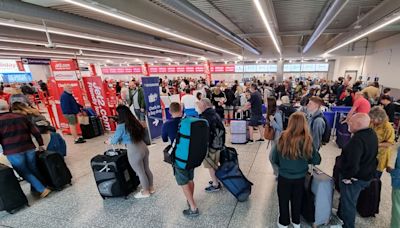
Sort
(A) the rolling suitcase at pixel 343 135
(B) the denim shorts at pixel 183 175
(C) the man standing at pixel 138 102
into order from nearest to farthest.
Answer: (B) the denim shorts at pixel 183 175 → (A) the rolling suitcase at pixel 343 135 → (C) the man standing at pixel 138 102

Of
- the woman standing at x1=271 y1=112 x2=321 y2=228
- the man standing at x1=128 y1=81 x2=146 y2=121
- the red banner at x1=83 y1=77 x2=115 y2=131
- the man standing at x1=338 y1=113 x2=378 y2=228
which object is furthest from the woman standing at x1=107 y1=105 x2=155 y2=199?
the red banner at x1=83 y1=77 x2=115 y2=131

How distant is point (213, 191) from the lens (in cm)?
315

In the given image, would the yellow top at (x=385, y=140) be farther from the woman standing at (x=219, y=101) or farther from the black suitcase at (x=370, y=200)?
the woman standing at (x=219, y=101)

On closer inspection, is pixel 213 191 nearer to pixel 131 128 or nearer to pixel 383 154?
pixel 131 128

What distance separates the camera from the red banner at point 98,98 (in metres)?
6.16

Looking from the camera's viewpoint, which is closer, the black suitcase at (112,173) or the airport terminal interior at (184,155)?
the airport terminal interior at (184,155)

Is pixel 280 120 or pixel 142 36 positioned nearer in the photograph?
pixel 280 120

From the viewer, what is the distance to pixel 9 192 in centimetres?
278

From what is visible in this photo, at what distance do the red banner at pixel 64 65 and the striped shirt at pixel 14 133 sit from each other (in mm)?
3449

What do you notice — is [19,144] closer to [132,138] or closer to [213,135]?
[132,138]

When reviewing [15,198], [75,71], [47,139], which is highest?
[75,71]

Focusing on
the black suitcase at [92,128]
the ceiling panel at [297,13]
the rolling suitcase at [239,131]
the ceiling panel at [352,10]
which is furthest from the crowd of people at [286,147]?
the ceiling panel at [352,10]

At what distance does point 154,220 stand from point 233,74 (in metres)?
19.0

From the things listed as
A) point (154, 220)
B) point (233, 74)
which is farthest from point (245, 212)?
point (233, 74)
